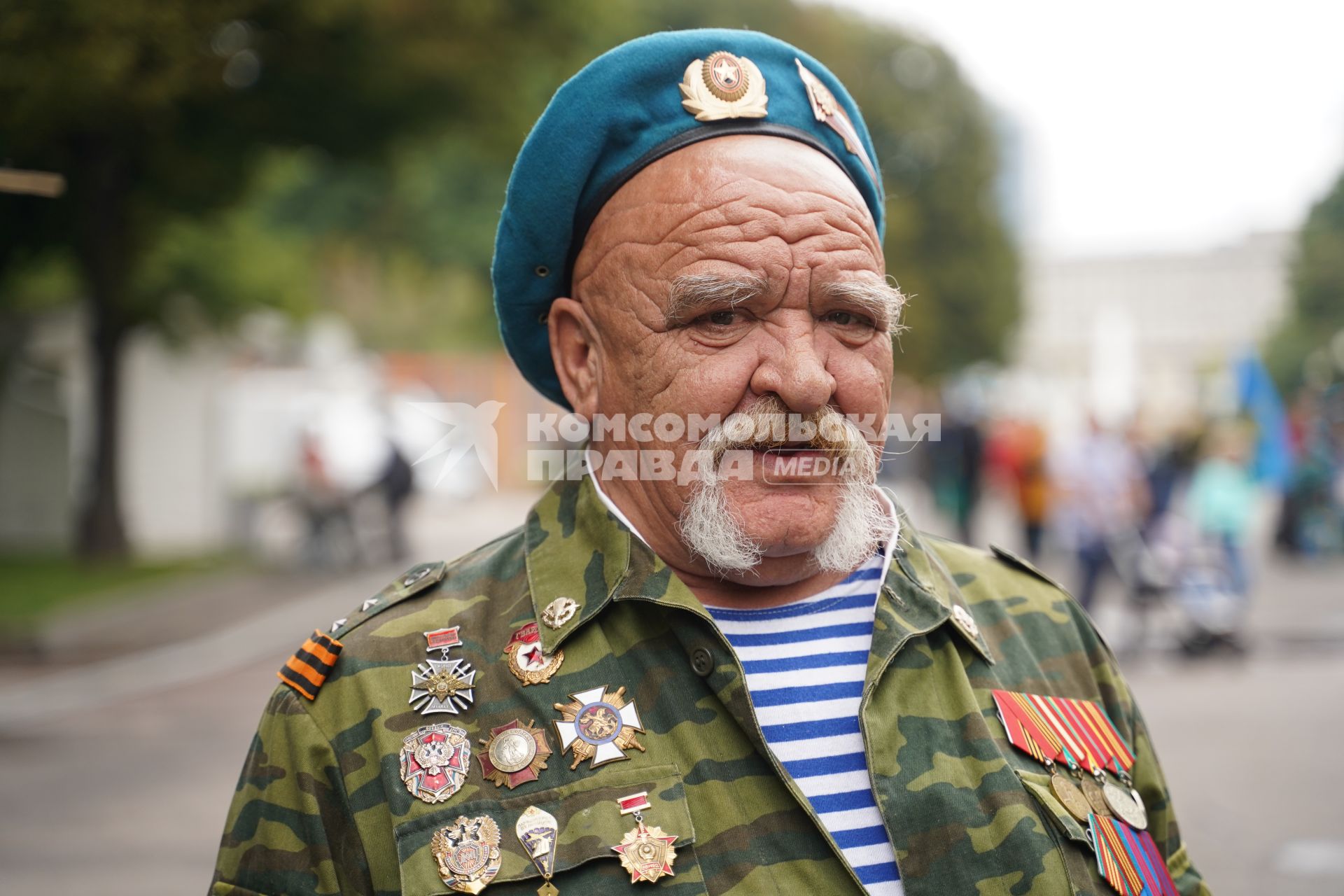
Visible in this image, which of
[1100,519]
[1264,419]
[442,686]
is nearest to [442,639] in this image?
[442,686]

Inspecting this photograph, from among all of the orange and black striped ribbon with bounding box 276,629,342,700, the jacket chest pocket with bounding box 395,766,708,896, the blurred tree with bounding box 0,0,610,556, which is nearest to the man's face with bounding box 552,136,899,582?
the jacket chest pocket with bounding box 395,766,708,896

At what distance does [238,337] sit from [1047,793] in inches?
710

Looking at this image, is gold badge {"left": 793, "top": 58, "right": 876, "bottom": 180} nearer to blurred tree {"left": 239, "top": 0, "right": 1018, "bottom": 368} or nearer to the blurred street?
the blurred street

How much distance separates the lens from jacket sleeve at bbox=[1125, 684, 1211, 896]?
7.32ft

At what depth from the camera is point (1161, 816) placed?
2.25 metres

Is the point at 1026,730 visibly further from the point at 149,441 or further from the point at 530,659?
the point at 149,441

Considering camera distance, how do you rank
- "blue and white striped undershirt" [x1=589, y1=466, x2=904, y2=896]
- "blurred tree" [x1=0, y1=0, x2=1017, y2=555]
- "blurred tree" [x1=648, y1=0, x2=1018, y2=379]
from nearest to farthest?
"blue and white striped undershirt" [x1=589, y1=466, x2=904, y2=896], "blurred tree" [x1=0, y1=0, x2=1017, y2=555], "blurred tree" [x1=648, y1=0, x2=1018, y2=379]

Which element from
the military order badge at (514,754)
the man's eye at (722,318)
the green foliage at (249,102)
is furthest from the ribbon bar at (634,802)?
the green foliage at (249,102)

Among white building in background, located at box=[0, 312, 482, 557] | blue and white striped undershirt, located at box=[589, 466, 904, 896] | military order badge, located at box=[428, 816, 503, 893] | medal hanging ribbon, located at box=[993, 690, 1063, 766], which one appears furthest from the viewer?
white building in background, located at box=[0, 312, 482, 557]

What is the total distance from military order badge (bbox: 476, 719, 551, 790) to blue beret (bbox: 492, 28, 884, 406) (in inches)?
31.6

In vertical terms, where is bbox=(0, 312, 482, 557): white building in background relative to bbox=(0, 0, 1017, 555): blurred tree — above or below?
below

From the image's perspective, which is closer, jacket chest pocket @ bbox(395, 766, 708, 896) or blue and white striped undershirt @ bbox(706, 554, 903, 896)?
jacket chest pocket @ bbox(395, 766, 708, 896)

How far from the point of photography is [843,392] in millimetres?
2096

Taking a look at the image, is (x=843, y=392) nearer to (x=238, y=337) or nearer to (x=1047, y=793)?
(x=1047, y=793)
